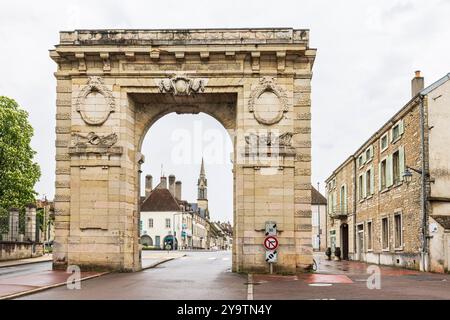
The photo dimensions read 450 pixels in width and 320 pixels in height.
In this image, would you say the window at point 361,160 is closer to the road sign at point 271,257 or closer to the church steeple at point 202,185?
the road sign at point 271,257

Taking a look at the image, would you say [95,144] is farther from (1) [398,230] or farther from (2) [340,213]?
(2) [340,213]

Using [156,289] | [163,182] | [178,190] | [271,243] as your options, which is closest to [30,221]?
[271,243]

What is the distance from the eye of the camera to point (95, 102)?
24328 millimetres

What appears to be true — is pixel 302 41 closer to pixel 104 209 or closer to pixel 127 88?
pixel 127 88

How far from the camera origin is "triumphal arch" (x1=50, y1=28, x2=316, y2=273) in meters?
23.7

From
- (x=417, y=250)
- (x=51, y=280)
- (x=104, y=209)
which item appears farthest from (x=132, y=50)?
(x=417, y=250)

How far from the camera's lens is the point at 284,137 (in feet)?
78.5

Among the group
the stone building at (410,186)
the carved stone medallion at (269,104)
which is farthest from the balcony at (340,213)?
the carved stone medallion at (269,104)

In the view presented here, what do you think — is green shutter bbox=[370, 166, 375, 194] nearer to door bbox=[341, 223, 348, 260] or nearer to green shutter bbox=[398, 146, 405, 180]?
green shutter bbox=[398, 146, 405, 180]

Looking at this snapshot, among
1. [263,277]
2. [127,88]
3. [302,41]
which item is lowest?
[263,277]

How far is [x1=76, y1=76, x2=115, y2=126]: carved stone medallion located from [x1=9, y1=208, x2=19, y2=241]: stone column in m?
17.6

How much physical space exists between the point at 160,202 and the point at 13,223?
60193mm

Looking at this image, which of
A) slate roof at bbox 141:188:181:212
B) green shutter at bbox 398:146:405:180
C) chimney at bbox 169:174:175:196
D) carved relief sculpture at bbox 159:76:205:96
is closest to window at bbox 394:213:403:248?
green shutter at bbox 398:146:405:180
